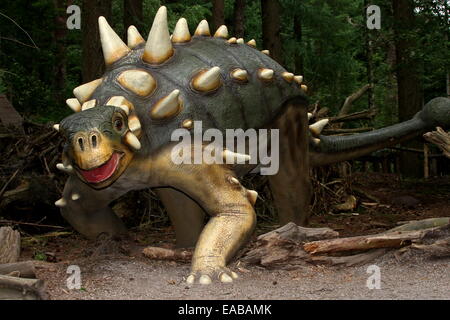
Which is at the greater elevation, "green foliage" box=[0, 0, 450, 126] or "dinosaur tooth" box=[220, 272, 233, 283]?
"green foliage" box=[0, 0, 450, 126]

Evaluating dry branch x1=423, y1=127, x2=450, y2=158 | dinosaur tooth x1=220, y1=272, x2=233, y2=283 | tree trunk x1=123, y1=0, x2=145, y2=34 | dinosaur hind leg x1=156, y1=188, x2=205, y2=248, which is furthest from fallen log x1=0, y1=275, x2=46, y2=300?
tree trunk x1=123, y1=0, x2=145, y2=34

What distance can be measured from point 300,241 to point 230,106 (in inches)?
43.1

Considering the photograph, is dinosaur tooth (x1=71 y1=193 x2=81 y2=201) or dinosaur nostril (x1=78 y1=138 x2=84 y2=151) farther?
dinosaur tooth (x1=71 y1=193 x2=81 y2=201)

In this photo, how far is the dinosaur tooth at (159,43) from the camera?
13.7 ft

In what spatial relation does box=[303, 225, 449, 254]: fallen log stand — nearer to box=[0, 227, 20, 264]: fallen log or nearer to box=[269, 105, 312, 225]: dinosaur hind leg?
box=[269, 105, 312, 225]: dinosaur hind leg

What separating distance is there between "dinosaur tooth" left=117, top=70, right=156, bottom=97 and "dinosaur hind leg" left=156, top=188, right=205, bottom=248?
1.12 m

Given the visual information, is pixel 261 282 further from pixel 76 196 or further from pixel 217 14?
pixel 217 14

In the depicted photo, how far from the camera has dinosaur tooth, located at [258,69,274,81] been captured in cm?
458

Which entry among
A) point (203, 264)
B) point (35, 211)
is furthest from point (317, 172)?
point (203, 264)

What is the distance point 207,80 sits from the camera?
13.6 feet

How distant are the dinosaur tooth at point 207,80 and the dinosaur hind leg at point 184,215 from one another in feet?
3.68

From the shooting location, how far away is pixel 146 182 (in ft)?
13.5

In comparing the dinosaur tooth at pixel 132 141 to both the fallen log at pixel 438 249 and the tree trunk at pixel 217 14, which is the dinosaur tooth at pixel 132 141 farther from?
the tree trunk at pixel 217 14

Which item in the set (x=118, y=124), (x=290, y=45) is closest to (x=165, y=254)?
(x=118, y=124)
